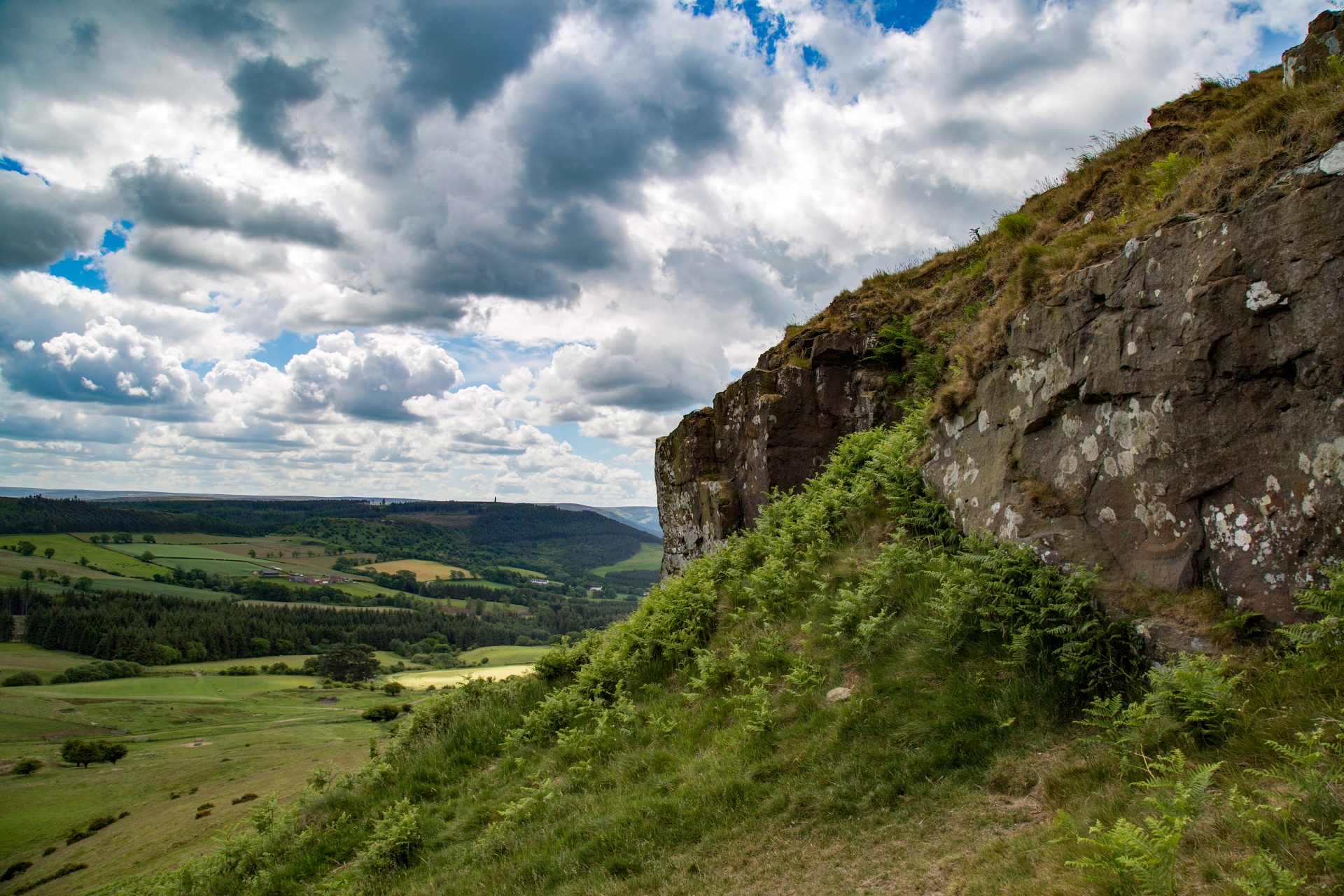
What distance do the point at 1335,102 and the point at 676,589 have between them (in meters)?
12.1

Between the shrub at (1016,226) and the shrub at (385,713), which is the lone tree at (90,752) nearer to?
the shrub at (385,713)

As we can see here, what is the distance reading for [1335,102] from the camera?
6367 mm

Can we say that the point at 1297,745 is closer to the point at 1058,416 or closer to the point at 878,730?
the point at 878,730

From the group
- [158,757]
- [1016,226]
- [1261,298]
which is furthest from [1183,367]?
[158,757]

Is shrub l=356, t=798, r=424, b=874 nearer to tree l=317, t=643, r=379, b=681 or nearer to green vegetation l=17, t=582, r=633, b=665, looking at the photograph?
green vegetation l=17, t=582, r=633, b=665

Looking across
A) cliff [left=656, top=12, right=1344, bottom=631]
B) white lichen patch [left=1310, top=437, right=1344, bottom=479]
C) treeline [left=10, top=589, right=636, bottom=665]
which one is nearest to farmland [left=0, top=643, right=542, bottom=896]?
treeline [left=10, top=589, right=636, bottom=665]

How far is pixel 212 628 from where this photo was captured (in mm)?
149875

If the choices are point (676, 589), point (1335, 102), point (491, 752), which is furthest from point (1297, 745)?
point (491, 752)

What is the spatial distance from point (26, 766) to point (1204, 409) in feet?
364

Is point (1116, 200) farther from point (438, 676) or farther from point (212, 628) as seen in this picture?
point (212, 628)

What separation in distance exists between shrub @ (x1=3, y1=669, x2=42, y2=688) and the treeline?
52.9 ft

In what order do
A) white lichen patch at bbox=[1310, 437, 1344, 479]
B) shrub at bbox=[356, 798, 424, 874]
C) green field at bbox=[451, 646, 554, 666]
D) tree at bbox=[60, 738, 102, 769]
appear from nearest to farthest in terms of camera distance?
white lichen patch at bbox=[1310, 437, 1344, 479]
shrub at bbox=[356, 798, 424, 874]
tree at bbox=[60, 738, 102, 769]
green field at bbox=[451, 646, 554, 666]

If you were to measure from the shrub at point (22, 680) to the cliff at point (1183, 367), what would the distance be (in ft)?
549

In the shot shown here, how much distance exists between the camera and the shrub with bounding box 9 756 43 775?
6981 cm
